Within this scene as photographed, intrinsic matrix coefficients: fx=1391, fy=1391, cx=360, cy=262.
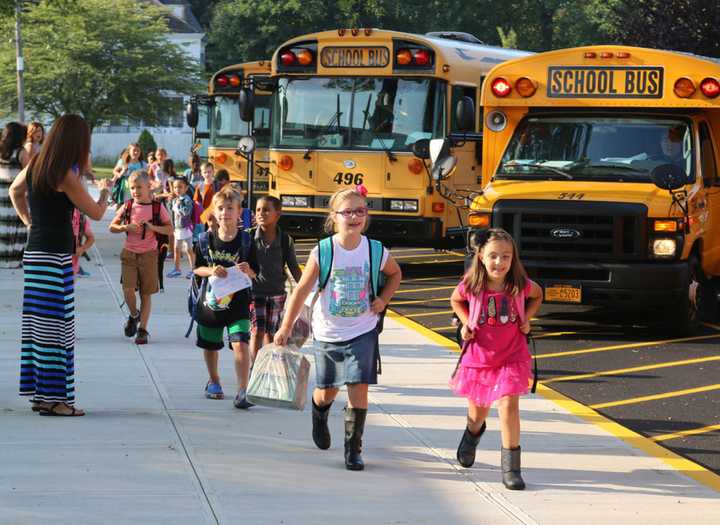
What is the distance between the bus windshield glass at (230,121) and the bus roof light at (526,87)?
11.3 metres

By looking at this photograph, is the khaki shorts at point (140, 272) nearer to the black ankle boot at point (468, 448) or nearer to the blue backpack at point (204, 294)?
the blue backpack at point (204, 294)

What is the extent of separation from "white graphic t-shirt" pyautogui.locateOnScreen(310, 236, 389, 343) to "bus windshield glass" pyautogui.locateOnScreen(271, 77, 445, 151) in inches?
408

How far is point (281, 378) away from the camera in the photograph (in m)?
7.59

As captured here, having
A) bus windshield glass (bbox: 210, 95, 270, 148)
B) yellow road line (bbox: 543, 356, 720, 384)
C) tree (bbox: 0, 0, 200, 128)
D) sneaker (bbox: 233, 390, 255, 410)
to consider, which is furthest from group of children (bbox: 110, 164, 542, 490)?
tree (bbox: 0, 0, 200, 128)

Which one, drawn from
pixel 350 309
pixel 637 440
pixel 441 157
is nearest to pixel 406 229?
pixel 441 157

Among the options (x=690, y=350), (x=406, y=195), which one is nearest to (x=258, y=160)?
(x=406, y=195)

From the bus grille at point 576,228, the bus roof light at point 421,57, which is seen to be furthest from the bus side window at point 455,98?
the bus grille at point 576,228

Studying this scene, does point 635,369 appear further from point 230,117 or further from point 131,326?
point 230,117

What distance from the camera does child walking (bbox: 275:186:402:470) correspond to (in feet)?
23.6

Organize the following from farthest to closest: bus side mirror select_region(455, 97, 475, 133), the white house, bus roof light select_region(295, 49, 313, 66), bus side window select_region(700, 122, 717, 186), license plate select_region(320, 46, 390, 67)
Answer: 1. the white house
2. bus roof light select_region(295, 49, 313, 66)
3. license plate select_region(320, 46, 390, 67)
4. bus side mirror select_region(455, 97, 475, 133)
5. bus side window select_region(700, 122, 717, 186)

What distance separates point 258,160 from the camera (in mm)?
24000

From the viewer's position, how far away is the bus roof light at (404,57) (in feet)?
57.3

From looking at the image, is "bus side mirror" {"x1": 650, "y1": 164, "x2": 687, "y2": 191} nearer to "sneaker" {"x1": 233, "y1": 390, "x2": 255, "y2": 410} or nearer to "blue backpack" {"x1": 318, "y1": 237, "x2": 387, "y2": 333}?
"sneaker" {"x1": 233, "y1": 390, "x2": 255, "y2": 410}

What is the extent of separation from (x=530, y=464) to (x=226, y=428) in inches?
72.6
